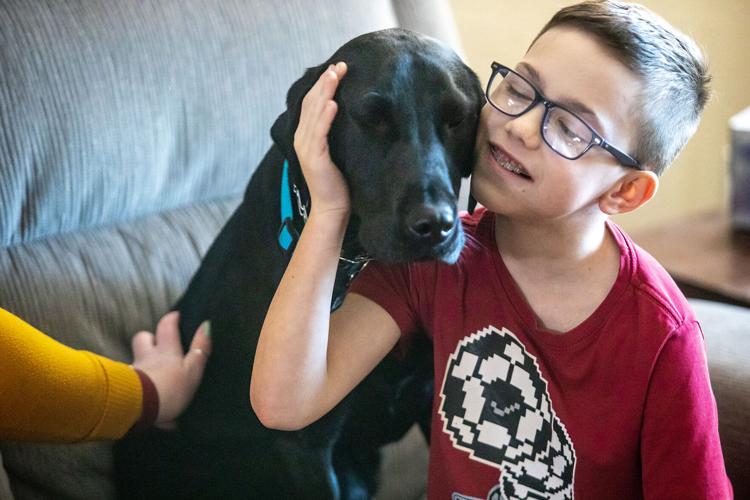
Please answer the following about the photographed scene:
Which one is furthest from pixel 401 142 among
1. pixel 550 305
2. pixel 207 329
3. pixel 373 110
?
pixel 207 329

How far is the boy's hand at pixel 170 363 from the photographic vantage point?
114 centimetres

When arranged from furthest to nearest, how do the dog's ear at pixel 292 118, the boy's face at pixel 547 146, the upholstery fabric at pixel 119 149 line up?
the upholstery fabric at pixel 119 149 → the dog's ear at pixel 292 118 → the boy's face at pixel 547 146

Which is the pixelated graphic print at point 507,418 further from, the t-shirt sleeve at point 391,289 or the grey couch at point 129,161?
the grey couch at point 129,161

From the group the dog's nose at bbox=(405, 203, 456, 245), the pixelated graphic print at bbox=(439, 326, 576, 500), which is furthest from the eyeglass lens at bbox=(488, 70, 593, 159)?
the pixelated graphic print at bbox=(439, 326, 576, 500)

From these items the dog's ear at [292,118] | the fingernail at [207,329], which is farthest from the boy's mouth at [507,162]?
the fingernail at [207,329]

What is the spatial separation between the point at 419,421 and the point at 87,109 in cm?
67

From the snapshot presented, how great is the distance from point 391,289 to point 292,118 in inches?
9.5

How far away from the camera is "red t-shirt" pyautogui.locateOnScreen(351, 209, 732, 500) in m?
0.92

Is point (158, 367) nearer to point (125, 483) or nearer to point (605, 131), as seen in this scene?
point (125, 483)

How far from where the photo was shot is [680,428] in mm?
919

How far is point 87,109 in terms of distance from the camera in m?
1.18

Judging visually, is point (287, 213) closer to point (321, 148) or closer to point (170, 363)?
point (321, 148)

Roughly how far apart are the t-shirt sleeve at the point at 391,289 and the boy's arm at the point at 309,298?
0.09 metres

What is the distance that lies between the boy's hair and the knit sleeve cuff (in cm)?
67
